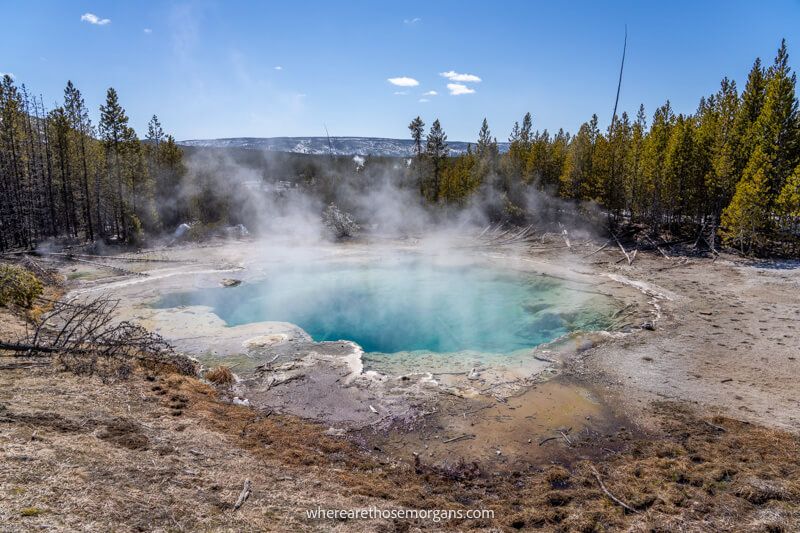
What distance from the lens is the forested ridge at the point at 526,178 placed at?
24.2 meters

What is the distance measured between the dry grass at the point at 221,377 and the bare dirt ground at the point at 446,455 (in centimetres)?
48

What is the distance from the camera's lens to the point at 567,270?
976 inches

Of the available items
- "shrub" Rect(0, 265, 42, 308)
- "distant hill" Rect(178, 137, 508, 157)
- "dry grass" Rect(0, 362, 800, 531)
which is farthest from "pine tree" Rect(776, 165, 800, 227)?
"distant hill" Rect(178, 137, 508, 157)

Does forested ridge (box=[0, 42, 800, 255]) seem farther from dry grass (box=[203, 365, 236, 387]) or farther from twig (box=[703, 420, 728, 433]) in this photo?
dry grass (box=[203, 365, 236, 387])

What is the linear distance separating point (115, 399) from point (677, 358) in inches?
549

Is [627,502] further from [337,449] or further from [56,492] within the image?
[56,492]

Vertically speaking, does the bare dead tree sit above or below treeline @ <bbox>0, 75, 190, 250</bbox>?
below

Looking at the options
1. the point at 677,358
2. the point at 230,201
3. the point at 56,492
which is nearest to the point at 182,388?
the point at 56,492

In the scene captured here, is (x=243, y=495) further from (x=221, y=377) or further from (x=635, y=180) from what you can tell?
(x=635, y=180)

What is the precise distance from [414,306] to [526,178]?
1048 inches

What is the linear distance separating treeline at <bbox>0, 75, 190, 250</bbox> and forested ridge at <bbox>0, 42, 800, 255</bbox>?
0.34 feet

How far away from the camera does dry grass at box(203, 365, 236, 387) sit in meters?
10.9

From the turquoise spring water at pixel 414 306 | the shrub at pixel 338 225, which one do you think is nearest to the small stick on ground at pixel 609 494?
the turquoise spring water at pixel 414 306

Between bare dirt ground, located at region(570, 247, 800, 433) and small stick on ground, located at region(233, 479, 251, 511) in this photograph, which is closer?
small stick on ground, located at region(233, 479, 251, 511)
